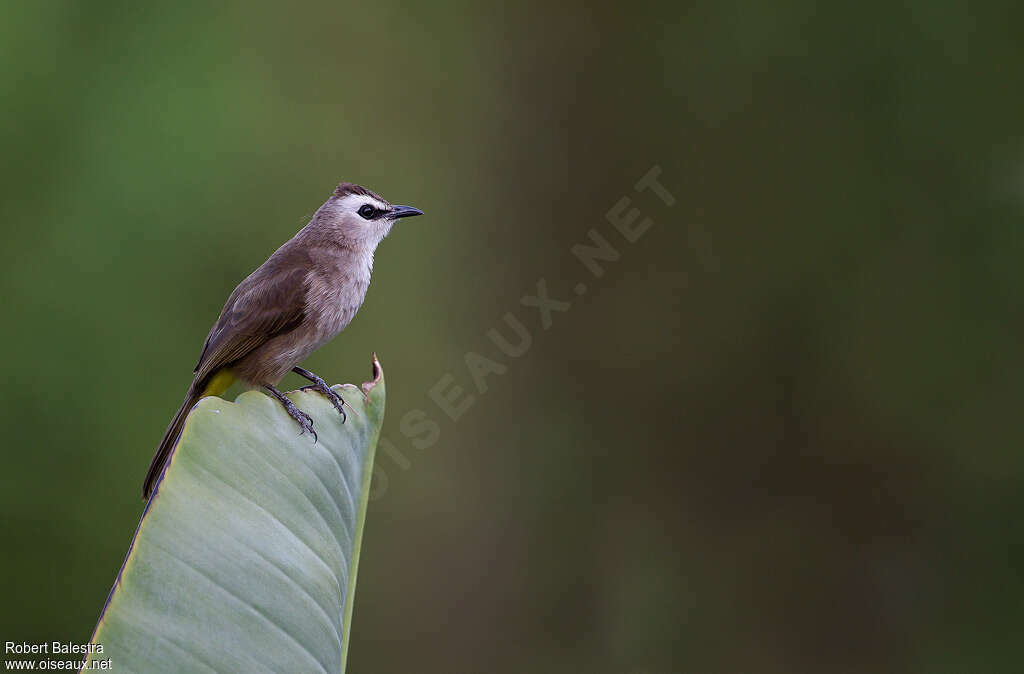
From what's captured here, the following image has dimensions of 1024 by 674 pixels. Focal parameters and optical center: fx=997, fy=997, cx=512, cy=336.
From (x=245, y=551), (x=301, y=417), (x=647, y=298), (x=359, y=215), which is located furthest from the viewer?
(x=647, y=298)

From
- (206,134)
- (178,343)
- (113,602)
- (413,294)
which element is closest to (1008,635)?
(413,294)

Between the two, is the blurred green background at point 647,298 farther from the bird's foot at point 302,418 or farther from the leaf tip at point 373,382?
the bird's foot at point 302,418

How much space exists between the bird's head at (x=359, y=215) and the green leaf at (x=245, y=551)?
2.27ft

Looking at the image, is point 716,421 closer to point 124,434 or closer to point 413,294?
point 413,294

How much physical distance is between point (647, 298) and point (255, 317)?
3.60 metres

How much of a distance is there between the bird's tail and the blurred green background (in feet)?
8.99

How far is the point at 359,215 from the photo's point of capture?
6.56 ft

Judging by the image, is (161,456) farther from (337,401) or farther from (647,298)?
(647,298)

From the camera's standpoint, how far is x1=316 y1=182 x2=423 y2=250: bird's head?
1964 millimetres

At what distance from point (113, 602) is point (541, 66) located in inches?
189

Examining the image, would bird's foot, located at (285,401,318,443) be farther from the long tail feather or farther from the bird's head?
the bird's head

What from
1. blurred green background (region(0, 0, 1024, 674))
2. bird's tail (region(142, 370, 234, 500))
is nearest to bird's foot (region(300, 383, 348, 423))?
bird's tail (region(142, 370, 234, 500))

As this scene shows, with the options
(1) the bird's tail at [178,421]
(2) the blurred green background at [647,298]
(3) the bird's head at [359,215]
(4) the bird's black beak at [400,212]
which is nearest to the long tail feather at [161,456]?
(1) the bird's tail at [178,421]

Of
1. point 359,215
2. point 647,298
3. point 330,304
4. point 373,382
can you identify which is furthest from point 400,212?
point 647,298
